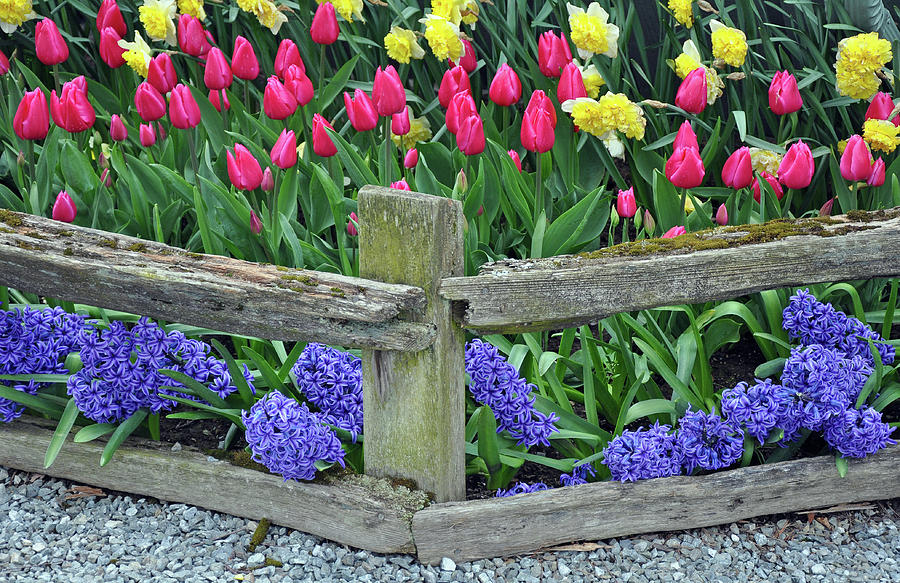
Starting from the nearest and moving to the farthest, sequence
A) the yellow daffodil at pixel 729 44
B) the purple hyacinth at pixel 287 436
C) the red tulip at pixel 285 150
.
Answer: the purple hyacinth at pixel 287 436
the red tulip at pixel 285 150
the yellow daffodil at pixel 729 44

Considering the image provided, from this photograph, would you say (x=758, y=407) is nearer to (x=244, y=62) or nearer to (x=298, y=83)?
(x=298, y=83)

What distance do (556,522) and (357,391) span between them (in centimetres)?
50

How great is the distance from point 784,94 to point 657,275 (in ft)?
3.43

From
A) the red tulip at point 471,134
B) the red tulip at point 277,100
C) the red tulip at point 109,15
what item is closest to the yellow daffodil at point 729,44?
the red tulip at point 471,134

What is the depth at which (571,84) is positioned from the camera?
265cm

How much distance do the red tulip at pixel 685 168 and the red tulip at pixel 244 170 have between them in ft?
3.22

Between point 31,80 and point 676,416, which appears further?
point 31,80

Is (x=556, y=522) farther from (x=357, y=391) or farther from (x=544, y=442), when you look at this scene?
(x=357, y=391)

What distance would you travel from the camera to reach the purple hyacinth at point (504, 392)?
6.73 feet

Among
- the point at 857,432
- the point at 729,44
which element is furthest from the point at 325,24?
the point at 857,432

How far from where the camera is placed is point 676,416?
218cm

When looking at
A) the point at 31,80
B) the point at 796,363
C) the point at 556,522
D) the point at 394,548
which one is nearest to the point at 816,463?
the point at 796,363

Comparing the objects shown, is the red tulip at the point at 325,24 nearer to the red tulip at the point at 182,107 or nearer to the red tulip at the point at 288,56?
the red tulip at the point at 288,56

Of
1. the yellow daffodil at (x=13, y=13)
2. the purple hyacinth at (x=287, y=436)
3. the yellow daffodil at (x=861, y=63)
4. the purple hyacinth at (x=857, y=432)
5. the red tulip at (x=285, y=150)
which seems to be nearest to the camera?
the purple hyacinth at (x=287, y=436)
